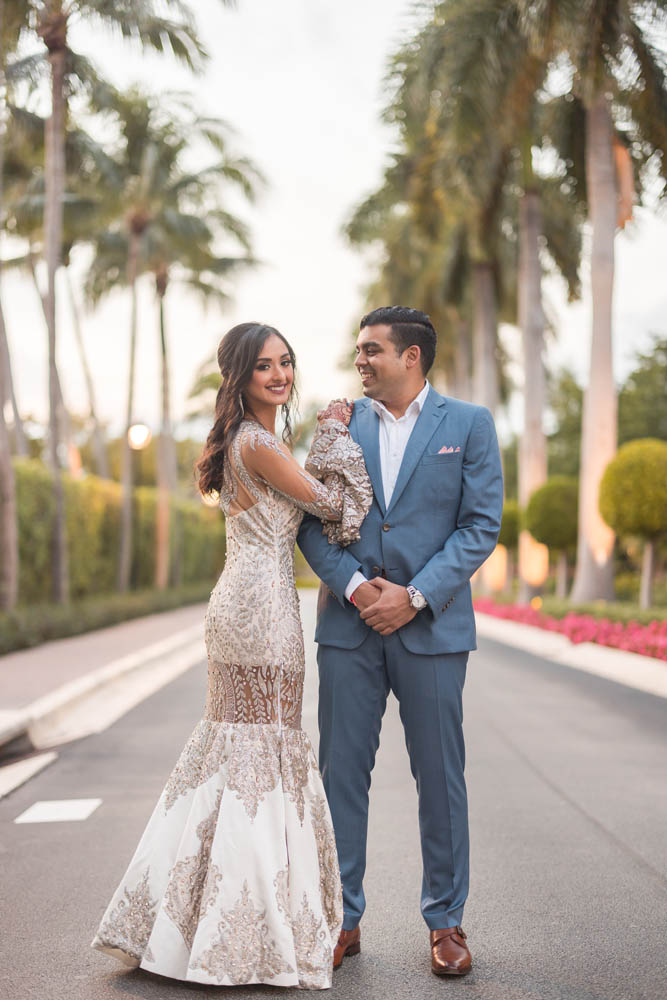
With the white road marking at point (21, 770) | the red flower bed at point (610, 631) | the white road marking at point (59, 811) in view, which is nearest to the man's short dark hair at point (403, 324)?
the white road marking at point (59, 811)

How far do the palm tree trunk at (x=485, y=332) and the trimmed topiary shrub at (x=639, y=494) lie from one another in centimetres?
1182

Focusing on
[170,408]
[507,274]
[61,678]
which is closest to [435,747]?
[61,678]

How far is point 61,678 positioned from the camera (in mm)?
12328

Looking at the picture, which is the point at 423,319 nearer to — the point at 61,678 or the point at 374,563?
the point at 374,563

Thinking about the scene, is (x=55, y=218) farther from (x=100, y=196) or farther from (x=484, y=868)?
(x=484, y=868)

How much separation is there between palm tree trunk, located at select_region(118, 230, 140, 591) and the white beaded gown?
24.1 m

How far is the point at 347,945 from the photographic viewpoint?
153 inches

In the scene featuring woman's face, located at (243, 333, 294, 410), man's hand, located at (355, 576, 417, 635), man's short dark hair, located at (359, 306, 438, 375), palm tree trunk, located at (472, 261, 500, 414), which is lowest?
man's hand, located at (355, 576, 417, 635)

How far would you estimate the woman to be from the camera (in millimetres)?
3490

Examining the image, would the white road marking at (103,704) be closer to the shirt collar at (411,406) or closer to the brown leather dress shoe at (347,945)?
the brown leather dress shoe at (347,945)

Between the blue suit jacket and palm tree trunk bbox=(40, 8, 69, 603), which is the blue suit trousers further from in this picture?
palm tree trunk bbox=(40, 8, 69, 603)

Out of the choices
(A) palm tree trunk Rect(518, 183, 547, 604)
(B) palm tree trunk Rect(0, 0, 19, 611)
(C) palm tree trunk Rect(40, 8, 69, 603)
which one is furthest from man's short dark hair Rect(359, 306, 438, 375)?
(A) palm tree trunk Rect(518, 183, 547, 604)

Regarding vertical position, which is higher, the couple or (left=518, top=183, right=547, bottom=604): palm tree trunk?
(left=518, top=183, right=547, bottom=604): palm tree trunk

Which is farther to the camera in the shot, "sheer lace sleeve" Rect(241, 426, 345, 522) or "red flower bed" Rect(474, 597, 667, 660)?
"red flower bed" Rect(474, 597, 667, 660)
